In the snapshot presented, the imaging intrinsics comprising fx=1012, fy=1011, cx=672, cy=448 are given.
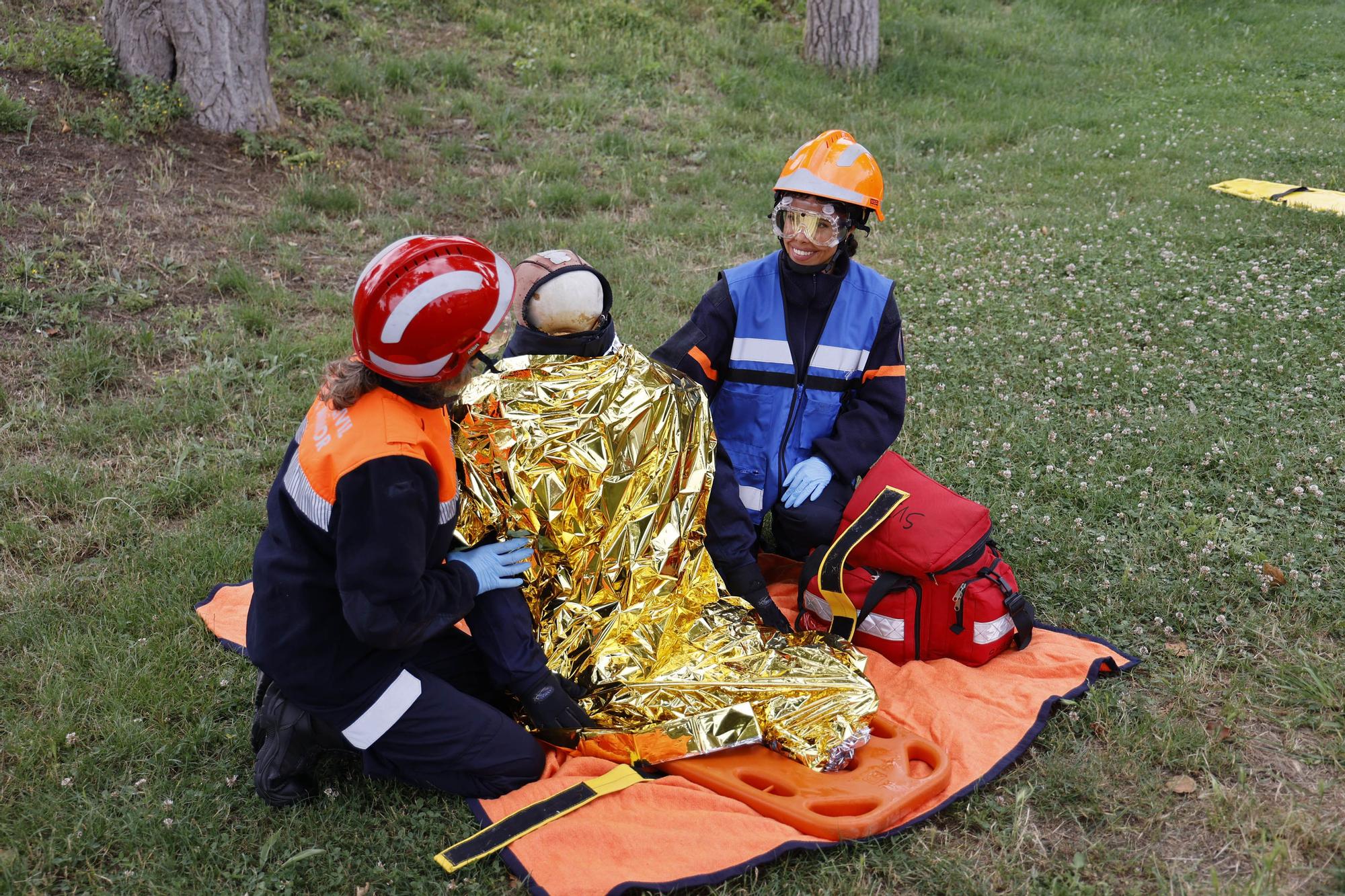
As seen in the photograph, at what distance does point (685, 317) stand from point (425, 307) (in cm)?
416

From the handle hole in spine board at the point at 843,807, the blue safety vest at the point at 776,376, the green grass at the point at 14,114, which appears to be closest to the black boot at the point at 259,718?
the handle hole in spine board at the point at 843,807

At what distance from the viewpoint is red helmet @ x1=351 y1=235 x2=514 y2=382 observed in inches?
106

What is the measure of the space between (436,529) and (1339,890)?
266 centimetres

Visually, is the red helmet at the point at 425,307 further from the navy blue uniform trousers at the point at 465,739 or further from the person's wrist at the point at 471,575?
the navy blue uniform trousers at the point at 465,739

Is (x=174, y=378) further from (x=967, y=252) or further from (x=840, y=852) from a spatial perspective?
(x=967, y=252)

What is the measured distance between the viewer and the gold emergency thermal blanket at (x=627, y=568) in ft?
10.8

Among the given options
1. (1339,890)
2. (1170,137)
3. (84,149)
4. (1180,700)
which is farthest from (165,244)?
(1170,137)

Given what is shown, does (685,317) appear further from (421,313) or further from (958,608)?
(421,313)

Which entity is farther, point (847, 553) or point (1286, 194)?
point (1286, 194)

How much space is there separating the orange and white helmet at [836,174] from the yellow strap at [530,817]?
2220mm

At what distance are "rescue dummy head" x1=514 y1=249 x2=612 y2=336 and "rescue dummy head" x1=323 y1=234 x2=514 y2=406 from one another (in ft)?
1.23

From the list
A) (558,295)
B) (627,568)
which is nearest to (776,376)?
→ (627,568)

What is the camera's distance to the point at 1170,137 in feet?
32.8

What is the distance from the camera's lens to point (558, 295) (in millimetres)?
3229
